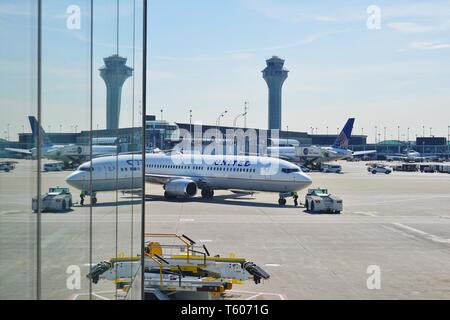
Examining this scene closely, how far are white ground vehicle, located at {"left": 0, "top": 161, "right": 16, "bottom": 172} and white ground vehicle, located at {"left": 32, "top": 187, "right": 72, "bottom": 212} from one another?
0.41 metres

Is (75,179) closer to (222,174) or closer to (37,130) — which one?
(37,130)

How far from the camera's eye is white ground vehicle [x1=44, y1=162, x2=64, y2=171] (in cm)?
458

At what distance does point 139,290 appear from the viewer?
1000 cm

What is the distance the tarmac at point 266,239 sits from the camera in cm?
411

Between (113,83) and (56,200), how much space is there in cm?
346

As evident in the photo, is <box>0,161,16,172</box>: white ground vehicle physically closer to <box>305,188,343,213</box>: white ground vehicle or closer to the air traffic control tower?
the air traffic control tower

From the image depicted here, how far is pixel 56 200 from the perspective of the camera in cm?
471

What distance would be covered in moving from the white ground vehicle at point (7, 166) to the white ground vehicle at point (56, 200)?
41 cm

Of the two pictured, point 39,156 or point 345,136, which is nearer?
point 39,156

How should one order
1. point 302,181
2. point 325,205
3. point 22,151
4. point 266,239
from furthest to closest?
1. point 302,181
2. point 325,205
3. point 266,239
4. point 22,151

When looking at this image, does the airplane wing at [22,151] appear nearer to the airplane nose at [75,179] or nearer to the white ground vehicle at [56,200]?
the white ground vehicle at [56,200]

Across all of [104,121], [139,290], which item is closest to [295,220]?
[139,290]

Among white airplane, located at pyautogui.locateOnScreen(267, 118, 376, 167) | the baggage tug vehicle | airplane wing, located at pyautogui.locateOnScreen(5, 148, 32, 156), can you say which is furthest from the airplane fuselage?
white airplane, located at pyautogui.locateOnScreen(267, 118, 376, 167)

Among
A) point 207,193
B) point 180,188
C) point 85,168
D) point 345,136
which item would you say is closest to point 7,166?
point 85,168
